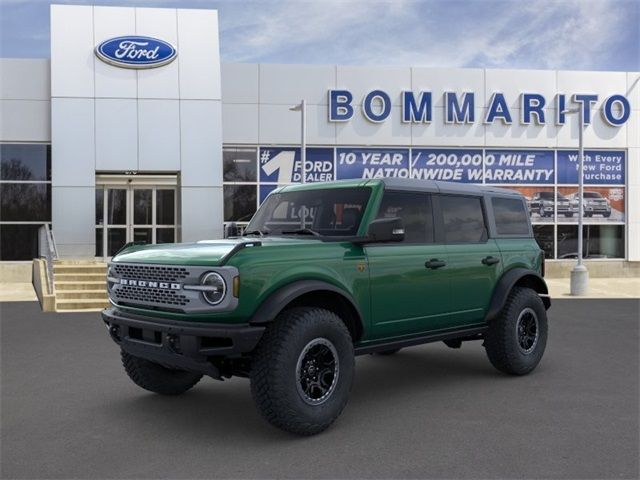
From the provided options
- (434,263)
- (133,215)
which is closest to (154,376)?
(434,263)

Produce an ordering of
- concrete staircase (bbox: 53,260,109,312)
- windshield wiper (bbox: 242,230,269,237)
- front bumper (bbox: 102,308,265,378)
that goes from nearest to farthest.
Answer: front bumper (bbox: 102,308,265,378) < windshield wiper (bbox: 242,230,269,237) < concrete staircase (bbox: 53,260,109,312)

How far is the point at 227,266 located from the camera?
14.9 ft

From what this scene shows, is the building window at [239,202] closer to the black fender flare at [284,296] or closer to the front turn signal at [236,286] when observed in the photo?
the black fender flare at [284,296]

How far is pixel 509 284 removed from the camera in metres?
6.68

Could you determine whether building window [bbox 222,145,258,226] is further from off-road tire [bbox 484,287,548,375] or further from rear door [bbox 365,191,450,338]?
rear door [bbox 365,191,450,338]

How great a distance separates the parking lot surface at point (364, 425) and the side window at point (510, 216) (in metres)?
1.62

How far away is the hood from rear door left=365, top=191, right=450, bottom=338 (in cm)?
72

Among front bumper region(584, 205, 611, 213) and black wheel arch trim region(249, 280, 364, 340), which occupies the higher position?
front bumper region(584, 205, 611, 213)

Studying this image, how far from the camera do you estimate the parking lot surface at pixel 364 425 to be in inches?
165

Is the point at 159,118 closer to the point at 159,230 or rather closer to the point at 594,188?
the point at 159,230

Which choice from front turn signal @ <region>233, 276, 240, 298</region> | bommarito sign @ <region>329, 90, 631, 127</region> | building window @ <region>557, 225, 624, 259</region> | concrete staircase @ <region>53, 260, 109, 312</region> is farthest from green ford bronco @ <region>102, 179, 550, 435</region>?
building window @ <region>557, 225, 624, 259</region>

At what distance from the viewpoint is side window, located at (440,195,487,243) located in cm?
637

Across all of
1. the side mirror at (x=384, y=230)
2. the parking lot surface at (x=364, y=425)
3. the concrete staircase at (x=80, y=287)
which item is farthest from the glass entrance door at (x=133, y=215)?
the side mirror at (x=384, y=230)

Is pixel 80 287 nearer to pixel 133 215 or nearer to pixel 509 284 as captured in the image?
pixel 133 215
